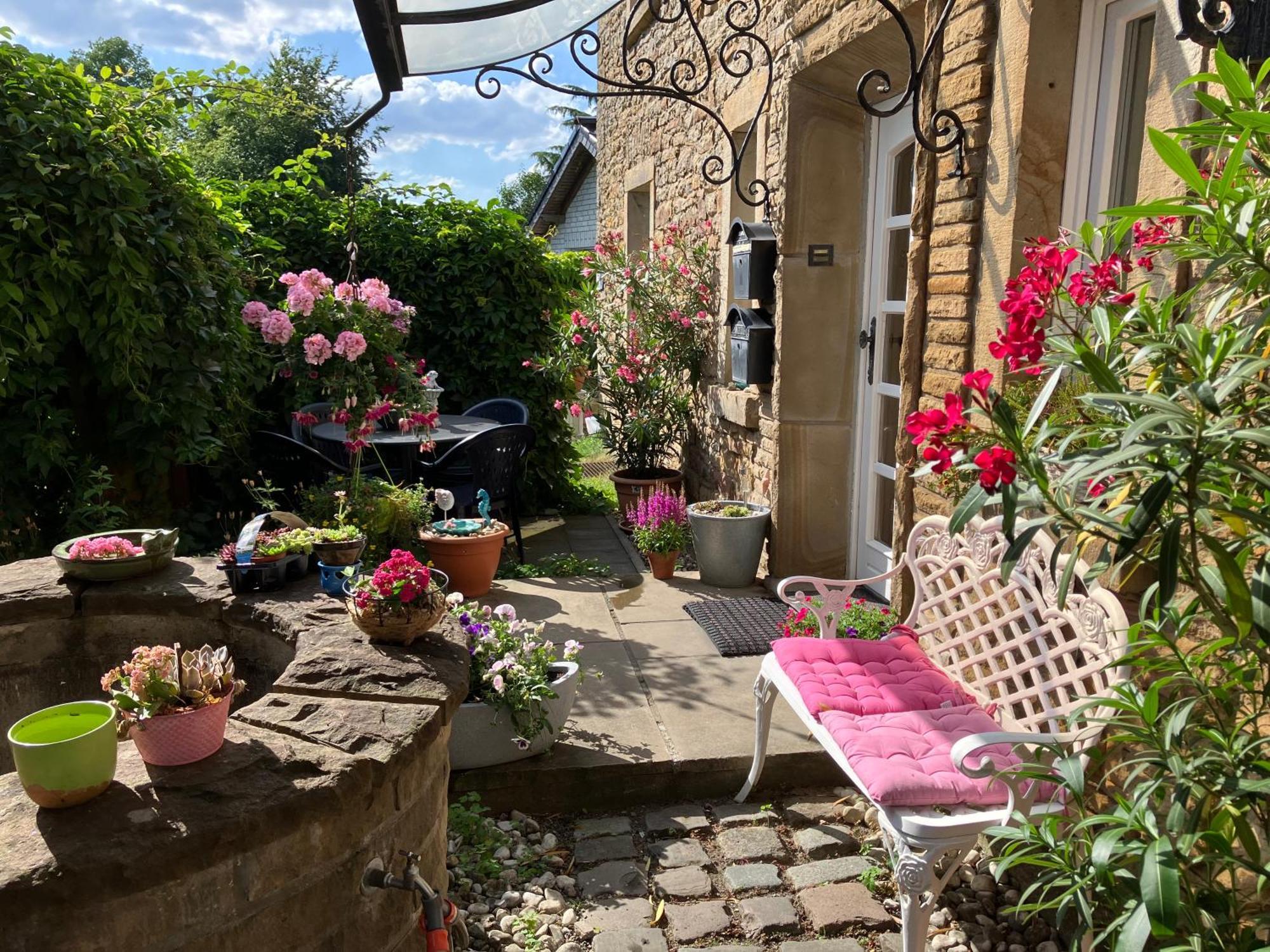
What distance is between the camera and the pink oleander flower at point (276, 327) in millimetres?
4121

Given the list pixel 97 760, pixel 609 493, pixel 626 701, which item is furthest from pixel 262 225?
pixel 97 760

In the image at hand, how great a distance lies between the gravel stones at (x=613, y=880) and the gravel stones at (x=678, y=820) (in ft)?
0.71

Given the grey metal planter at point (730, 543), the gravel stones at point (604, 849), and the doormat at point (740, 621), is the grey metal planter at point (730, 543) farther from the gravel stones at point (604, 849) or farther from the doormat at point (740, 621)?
the gravel stones at point (604, 849)

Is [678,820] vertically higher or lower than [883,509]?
lower

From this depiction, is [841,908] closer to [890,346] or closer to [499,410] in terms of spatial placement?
[890,346]

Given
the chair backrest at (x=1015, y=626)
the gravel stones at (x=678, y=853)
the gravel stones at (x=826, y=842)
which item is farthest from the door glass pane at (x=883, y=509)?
the gravel stones at (x=678, y=853)

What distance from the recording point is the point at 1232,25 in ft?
6.07

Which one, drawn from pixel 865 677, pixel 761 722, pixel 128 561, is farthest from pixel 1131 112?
pixel 128 561

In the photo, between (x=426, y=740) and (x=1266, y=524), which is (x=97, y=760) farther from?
(x=1266, y=524)

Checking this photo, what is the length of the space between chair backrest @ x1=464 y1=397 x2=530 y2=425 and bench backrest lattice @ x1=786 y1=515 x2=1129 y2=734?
3.90 metres

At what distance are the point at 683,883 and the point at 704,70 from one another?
5.46 metres

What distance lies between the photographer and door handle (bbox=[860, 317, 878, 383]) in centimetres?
466

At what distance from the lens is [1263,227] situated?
1574 mm

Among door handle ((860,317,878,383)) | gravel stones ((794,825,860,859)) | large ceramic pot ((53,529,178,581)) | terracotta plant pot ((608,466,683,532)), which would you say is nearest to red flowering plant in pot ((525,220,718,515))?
terracotta plant pot ((608,466,683,532))
